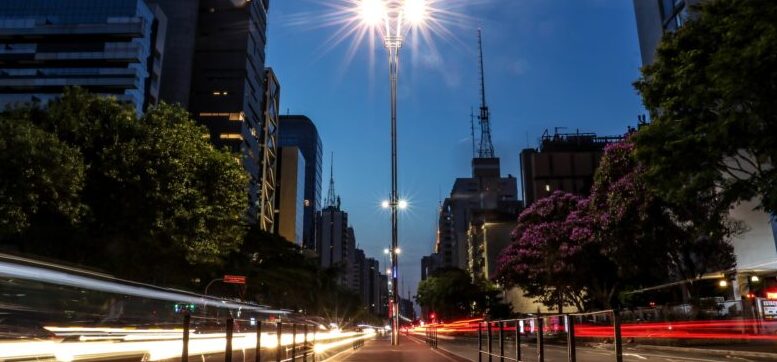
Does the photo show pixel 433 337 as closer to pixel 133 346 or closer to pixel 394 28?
pixel 394 28

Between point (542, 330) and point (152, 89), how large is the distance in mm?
87370

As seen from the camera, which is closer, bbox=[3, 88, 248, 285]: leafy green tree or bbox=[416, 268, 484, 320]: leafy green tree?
bbox=[3, 88, 248, 285]: leafy green tree

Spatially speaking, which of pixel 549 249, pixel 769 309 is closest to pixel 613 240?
pixel 769 309

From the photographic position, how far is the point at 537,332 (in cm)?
1005

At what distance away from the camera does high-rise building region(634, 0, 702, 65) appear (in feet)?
120

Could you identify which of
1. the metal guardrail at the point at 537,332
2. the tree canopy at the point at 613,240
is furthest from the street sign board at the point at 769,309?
the metal guardrail at the point at 537,332

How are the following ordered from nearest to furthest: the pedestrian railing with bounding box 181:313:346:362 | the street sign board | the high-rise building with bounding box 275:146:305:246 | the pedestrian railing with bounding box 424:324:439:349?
the pedestrian railing with bounding box 181:313:346:362 → the street sign board → the pedestrian railing with bounding box 424:324:439:349 → the high-rise building with bounding box 275:146:305:246

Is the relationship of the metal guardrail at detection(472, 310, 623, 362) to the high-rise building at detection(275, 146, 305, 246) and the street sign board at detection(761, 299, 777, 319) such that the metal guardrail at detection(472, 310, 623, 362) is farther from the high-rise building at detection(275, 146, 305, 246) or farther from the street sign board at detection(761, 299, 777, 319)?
the high-rise building at detection(275, 146, 305, 246)

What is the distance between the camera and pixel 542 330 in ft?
33.1

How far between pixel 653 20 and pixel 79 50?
75.7m

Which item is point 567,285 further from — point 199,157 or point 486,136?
point 486,136

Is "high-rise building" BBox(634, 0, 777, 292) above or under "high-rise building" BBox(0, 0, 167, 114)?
under

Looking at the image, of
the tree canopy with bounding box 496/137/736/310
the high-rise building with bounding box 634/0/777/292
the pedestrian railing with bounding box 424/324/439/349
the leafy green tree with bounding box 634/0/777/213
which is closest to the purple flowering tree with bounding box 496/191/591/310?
the tree canopy with bounding box 496/137/736/310

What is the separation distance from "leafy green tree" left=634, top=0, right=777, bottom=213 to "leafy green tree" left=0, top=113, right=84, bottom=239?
18436mm
